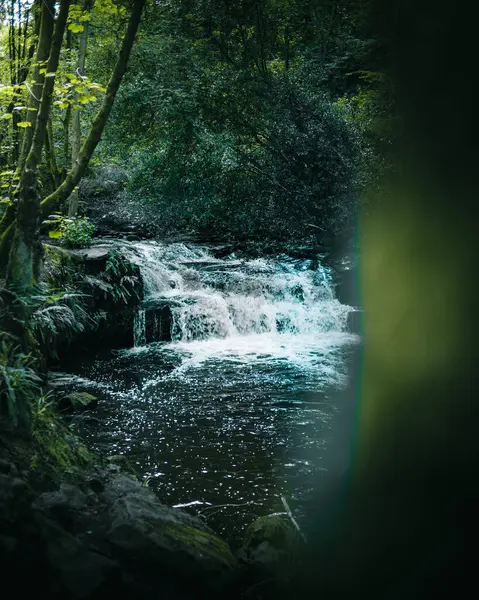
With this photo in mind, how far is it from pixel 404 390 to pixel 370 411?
59 centimetres

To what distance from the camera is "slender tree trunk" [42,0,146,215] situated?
220 inches

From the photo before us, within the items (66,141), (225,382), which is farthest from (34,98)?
(66,141)

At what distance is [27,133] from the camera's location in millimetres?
6367

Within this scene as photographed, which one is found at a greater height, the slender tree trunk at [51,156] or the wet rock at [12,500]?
the slender tree trunk at [51,156]

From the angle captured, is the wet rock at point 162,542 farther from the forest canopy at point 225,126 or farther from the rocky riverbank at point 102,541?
the forest canopy at point 225,126

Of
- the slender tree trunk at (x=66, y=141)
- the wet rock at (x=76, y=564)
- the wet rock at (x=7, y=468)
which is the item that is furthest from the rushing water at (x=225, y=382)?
the slender tree trunk at (x=66, y=141)

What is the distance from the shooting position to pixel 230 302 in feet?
39.9

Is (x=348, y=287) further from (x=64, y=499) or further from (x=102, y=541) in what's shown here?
(x=102, y=541)

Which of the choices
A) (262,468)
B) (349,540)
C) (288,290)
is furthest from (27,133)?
(288,290)

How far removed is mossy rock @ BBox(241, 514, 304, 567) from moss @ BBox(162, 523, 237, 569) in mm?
184

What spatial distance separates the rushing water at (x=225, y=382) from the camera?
202 inches

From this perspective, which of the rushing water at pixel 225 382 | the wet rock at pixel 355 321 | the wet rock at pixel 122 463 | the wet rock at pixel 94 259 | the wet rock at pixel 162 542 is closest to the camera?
the wet rock at pixel 162 542

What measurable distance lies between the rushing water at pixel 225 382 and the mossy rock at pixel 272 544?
0.58 meters

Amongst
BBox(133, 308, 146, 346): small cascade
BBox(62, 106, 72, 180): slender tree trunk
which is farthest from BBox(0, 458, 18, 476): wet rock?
BBox(62, 106, 72, 180): slender tree trunk
